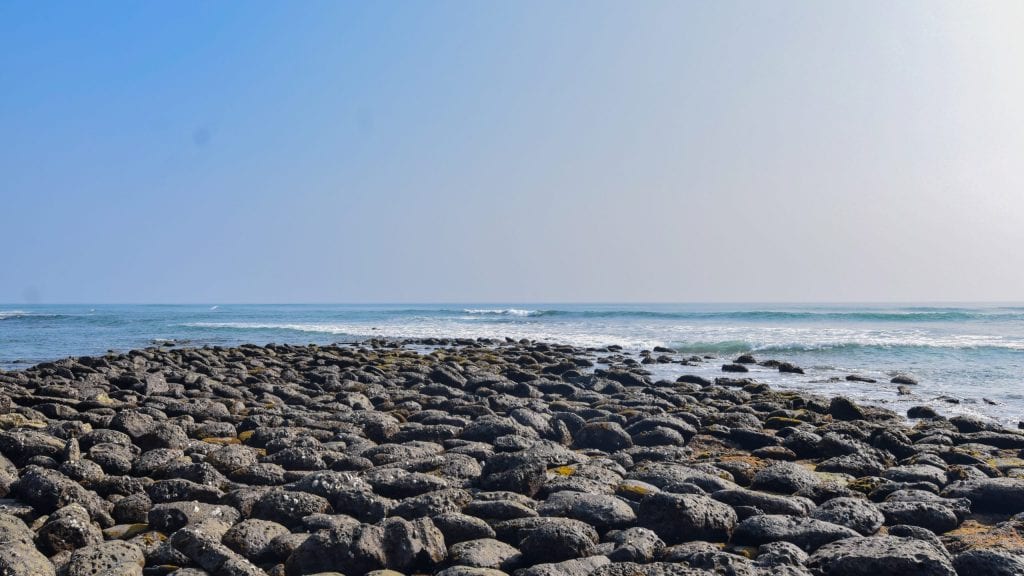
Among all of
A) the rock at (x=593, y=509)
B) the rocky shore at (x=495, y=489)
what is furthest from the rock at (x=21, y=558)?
the rock at (x=593, y=509)

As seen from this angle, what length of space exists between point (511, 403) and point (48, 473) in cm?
634

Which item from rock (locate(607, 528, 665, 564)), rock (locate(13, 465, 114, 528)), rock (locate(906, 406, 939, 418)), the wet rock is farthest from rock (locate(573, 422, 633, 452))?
rock (locate(906, 406, 939, 418))

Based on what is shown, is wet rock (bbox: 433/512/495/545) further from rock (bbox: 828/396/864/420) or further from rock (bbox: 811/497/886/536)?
rock (bbox: 828/396/864/420)

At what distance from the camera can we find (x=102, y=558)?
3.97m

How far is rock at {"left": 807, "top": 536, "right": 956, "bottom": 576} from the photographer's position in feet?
12.6

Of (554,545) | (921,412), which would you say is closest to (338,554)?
(554,545)

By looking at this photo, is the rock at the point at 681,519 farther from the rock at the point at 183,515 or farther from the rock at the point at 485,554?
the rock at the point at 183,515

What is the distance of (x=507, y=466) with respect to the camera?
592 cm

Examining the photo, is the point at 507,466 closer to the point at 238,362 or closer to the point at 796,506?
the point at 796,506

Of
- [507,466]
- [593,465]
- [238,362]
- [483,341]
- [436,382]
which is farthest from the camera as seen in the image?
[483,341]

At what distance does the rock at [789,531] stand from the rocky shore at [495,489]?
0.01 m


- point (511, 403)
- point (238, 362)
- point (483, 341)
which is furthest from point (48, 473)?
point (483, 341)

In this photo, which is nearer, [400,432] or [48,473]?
[48,473]

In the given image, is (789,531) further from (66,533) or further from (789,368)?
(789,368)
